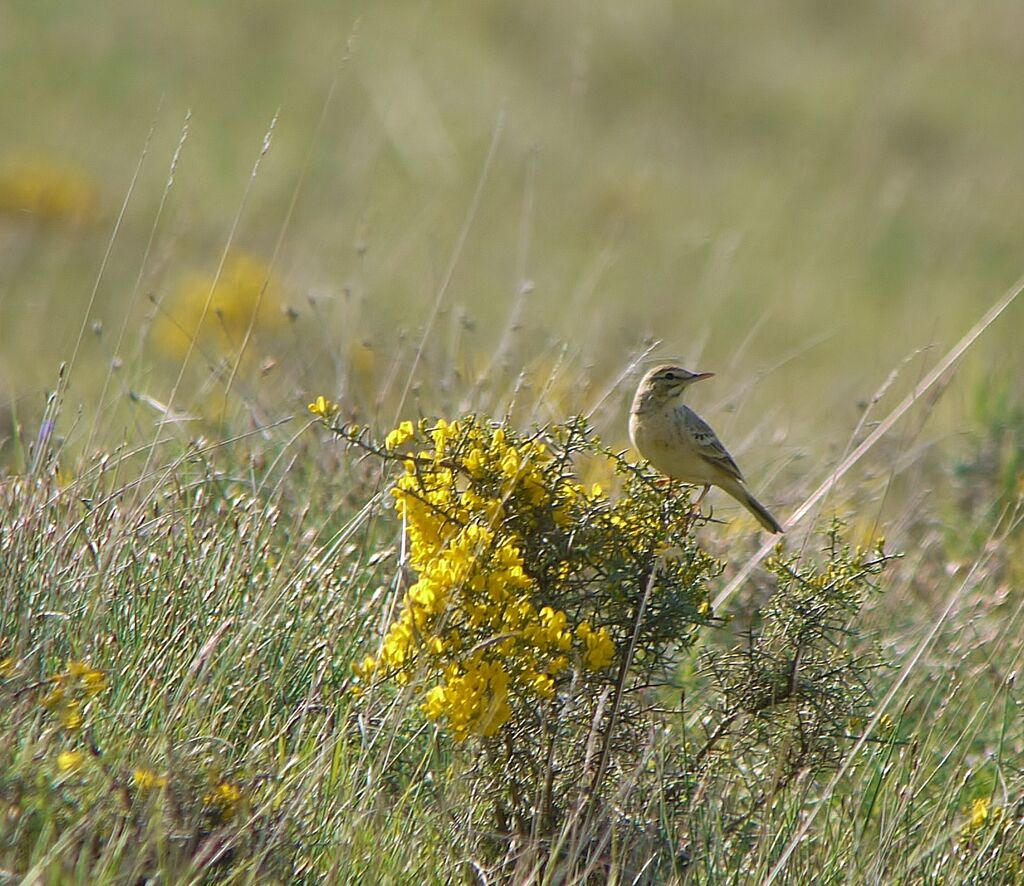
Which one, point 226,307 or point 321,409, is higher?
point 226,307

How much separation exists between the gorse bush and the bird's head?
829 millimetres

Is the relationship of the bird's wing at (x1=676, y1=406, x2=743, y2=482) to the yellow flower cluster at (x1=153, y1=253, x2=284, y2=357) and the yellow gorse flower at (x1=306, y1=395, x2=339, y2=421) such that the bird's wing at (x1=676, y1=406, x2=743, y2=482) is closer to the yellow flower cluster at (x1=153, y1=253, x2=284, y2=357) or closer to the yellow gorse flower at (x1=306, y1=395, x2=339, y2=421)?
the yellow gorse flower at (x1=306, y1=395, x2=339, y2=421)

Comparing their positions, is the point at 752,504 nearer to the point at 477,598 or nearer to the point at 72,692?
the point at 477,598

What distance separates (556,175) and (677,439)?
10861mm

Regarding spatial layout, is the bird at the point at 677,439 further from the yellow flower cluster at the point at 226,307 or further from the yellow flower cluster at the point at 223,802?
the yellow flower cluster at the point at 226,307

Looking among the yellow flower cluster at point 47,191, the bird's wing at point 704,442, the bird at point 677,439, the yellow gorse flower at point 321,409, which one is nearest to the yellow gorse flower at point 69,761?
the yellow gorse flower at point 321,409

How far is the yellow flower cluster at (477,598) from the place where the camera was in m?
3.25

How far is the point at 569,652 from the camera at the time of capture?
3.31 meters

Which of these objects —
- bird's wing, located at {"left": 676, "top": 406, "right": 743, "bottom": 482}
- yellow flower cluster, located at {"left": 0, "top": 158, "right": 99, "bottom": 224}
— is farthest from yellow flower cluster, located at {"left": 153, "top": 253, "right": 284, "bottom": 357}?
bird's wing, located at {"left": 676, "top": 406, "right": 743, "bottom": 482}

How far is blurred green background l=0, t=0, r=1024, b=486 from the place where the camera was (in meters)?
9.99

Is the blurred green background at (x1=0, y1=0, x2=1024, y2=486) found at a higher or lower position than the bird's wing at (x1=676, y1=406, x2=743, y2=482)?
higher

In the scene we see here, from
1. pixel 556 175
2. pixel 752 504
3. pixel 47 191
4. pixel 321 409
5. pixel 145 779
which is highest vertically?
pixel 47 191

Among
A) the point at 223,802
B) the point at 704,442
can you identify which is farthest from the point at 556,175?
the point at 223,802

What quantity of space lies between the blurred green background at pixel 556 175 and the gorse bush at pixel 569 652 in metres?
3.30
